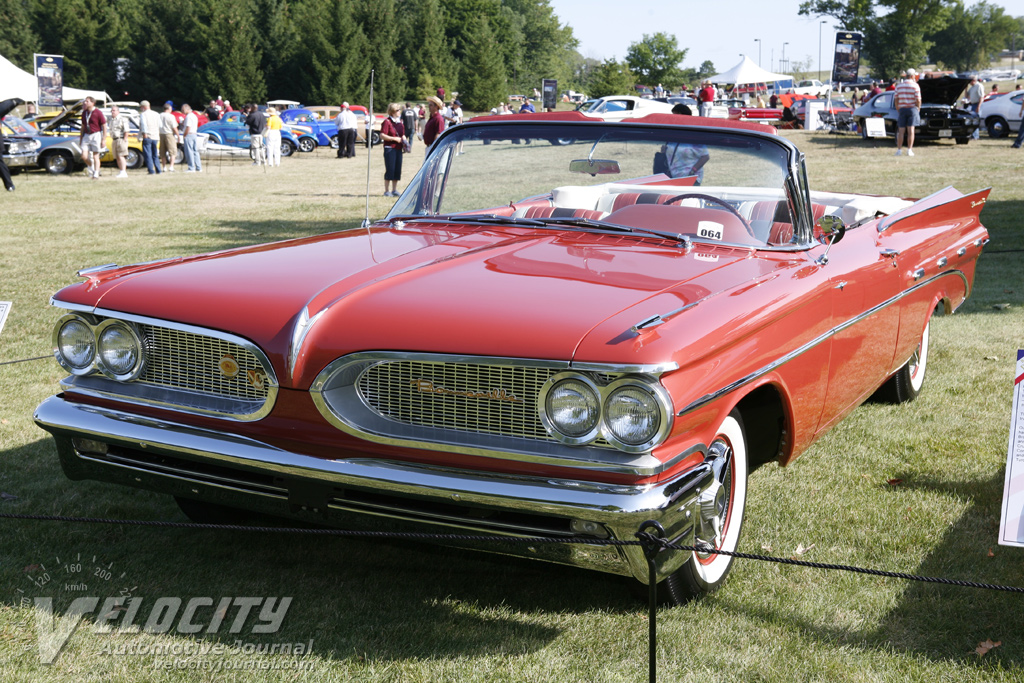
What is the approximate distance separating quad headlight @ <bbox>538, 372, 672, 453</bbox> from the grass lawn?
1.99 feet

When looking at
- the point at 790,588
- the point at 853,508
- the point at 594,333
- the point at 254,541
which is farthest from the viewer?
the point at 853,508

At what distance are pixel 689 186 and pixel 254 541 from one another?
8.00 feet

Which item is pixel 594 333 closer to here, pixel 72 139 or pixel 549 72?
pixel 72 139

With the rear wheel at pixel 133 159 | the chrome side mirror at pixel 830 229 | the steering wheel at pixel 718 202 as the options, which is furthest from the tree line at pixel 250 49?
the chrome side mirror at pixel 830 229

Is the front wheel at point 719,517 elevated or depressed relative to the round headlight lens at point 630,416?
depressed

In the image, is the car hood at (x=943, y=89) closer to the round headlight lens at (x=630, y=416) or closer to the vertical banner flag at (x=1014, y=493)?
the vertical banner flag at (x=1014, y=493)

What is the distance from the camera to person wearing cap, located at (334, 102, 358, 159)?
26.8 meters

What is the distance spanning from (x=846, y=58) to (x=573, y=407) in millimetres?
32747

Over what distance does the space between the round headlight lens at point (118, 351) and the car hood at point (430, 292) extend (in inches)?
3.7

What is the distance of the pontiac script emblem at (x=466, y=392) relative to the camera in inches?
105

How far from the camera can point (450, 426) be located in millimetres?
2758

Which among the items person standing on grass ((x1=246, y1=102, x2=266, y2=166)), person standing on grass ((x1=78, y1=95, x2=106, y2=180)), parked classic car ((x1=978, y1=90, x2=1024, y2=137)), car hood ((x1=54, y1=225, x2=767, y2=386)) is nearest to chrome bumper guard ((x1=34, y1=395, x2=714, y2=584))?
car hood ((x1=54, y1=225, x2=767, y2=386))

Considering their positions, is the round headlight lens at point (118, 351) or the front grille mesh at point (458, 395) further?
the round headlight lens at point (118, 351)

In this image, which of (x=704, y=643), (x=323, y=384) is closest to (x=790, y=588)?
(x=704, y=643)
